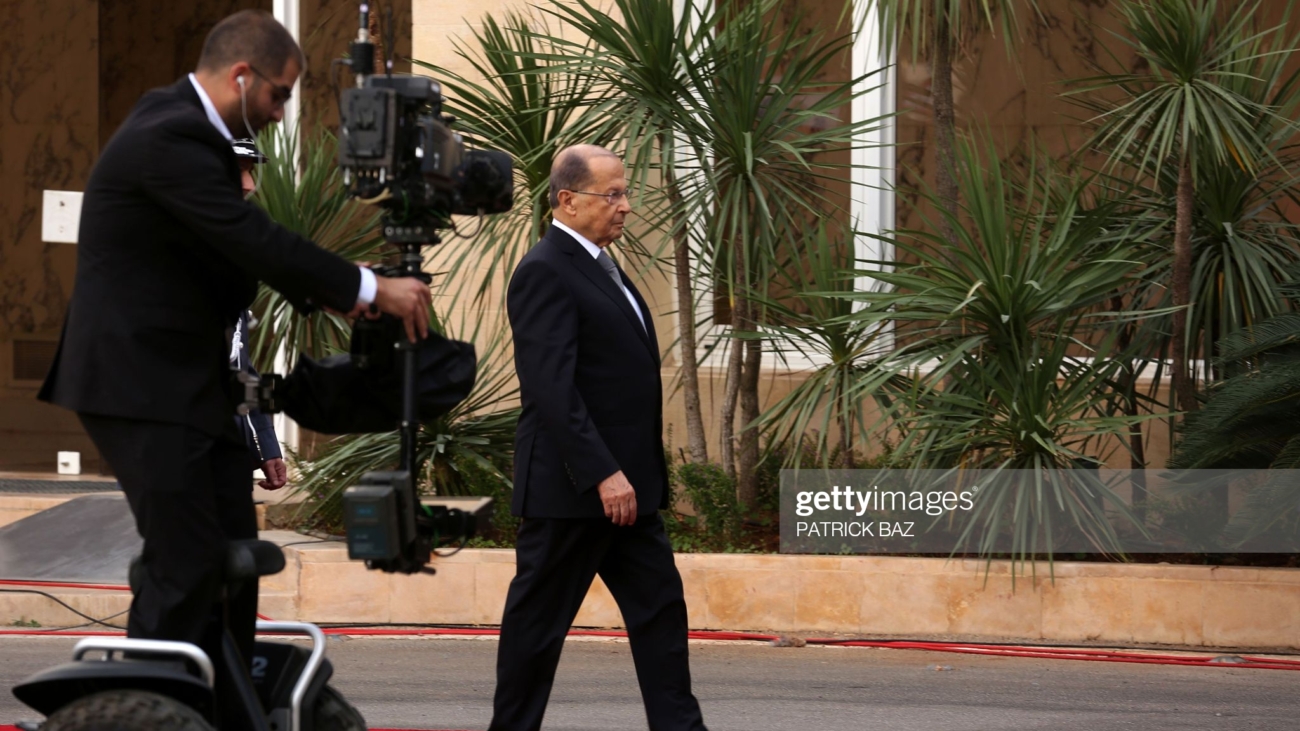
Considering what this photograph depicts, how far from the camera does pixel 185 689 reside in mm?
3334

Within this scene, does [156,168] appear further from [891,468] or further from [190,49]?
[190,49]

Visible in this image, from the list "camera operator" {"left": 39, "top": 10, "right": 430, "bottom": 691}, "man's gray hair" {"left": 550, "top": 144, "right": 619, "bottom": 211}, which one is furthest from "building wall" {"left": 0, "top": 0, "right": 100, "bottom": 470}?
"camera operator" {"left": 39, "top": 10, "right": 430, "bottom": 691}

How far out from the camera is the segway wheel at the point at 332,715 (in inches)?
146

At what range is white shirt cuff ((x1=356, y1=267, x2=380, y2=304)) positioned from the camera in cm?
345

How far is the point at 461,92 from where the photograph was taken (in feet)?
23.9

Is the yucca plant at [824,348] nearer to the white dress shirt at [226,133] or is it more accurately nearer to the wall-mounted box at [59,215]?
the white dress shirt at [226,133]

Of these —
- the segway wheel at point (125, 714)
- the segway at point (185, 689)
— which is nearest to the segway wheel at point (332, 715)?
the segway at point (185, 689)

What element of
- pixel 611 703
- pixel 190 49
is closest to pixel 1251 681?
pixel 611 703

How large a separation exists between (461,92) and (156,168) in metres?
4.04

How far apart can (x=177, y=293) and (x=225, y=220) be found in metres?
0.24

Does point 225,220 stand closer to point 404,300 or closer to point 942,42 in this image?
point 404,300
